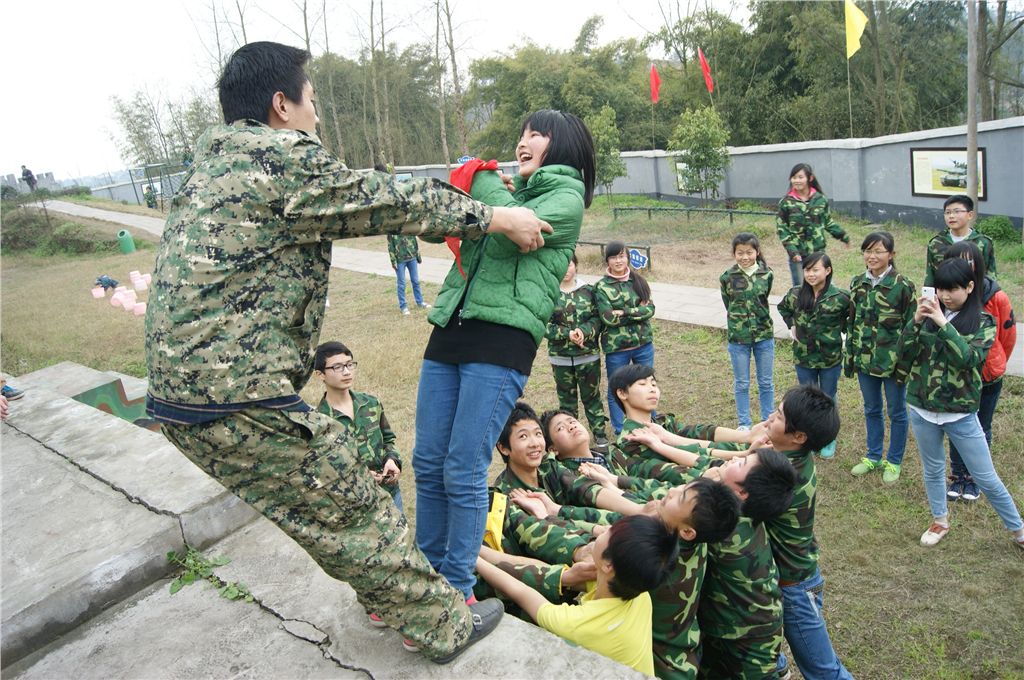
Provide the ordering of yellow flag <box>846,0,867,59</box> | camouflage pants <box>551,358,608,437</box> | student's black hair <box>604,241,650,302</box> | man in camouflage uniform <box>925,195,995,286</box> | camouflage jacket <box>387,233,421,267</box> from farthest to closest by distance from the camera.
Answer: yellow flag <box>846,0,867,59</box> < camouflage jacket <box>387,233,421,267</box> < camouflage pants <box>551,358,608,437</box> < student's black hair <box>604,241,650,302</box> < man in camouflage uniform <box>925,195,995,286</box>

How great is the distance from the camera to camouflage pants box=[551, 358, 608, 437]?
564 cm

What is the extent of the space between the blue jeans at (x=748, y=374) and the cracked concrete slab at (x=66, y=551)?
13.6 feet

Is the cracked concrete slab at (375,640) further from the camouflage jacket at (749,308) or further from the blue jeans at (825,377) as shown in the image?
the camouflage jacket at (749,308)

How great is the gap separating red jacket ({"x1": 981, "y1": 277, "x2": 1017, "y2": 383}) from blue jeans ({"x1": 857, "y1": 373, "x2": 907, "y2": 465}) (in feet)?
1.78

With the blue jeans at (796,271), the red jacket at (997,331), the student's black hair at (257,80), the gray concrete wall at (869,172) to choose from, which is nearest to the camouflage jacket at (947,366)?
the red jacket at (997,331)

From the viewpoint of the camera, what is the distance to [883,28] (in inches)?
704

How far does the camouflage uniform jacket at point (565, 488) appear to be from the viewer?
10.6ft

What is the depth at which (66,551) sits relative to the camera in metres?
3.08

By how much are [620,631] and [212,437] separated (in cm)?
143

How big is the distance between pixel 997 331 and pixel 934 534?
4.33 ft

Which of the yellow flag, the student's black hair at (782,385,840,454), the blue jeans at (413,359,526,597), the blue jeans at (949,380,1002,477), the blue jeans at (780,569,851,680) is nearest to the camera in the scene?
the blue jeans at (413,359,526,597)

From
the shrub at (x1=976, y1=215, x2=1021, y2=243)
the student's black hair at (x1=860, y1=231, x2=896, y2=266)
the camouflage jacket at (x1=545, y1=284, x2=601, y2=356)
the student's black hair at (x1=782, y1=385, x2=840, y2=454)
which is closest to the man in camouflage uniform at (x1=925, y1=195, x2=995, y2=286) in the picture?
the student's black hair at (x1=860, y1=231, x2=896, y2=266)

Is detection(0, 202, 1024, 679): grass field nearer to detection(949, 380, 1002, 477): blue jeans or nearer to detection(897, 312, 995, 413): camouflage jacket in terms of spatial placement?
detection(949, 380, 1002, 477): blue jeans

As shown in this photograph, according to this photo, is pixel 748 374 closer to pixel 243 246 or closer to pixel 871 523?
pixel 871 523
